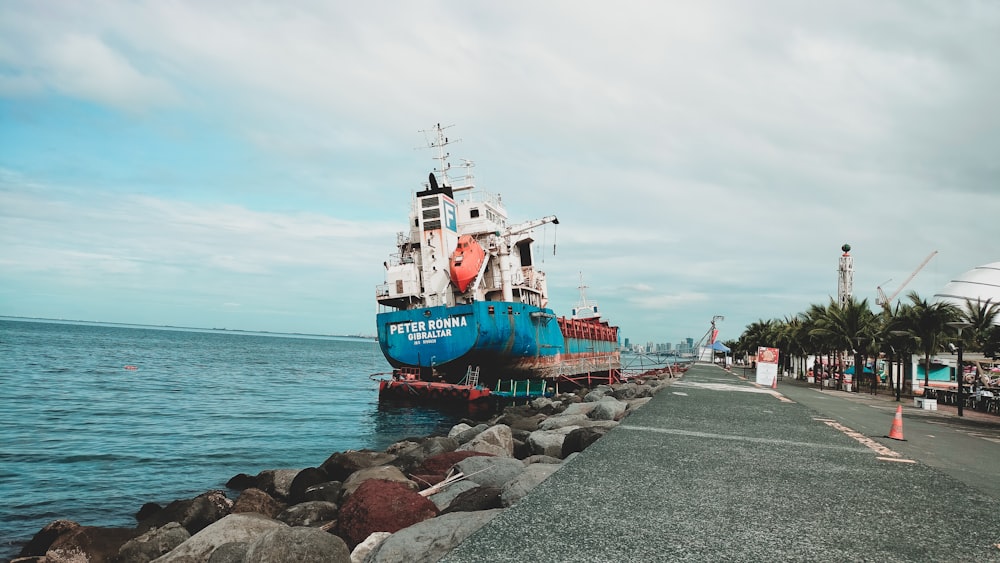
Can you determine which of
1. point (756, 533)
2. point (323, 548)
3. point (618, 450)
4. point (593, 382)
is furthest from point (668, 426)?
point (593, 382)

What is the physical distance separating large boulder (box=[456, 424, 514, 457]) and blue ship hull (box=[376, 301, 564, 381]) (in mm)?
15313

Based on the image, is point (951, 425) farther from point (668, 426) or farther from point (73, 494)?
point (73, 494)

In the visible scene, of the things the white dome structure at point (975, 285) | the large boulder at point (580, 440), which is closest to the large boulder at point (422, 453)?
the large boulder at point (580, 440)

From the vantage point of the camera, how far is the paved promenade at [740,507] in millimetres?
4301

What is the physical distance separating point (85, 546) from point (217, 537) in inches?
91.0

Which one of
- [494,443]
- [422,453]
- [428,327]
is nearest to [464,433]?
[422,453]

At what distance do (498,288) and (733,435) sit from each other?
22.7 m

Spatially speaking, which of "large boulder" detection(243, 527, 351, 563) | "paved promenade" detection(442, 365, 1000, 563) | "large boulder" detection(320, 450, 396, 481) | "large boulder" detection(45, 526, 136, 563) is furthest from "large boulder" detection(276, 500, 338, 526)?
"paved promenade" detection(442, 365, 1000, 563)

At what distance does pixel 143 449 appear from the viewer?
1686 centimetres

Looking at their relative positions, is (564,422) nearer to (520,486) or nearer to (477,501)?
(477,501)

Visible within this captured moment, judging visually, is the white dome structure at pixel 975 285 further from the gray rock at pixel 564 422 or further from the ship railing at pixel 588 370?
the gray rock at pixel 564 422

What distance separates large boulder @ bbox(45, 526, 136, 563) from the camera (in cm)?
746

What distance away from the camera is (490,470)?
790 cm

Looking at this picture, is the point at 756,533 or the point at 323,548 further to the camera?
the point at 323,548
